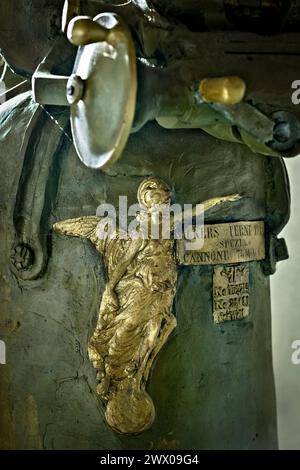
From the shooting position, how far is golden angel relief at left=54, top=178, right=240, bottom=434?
1.54 m

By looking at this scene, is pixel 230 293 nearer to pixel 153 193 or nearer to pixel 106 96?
pixel 153 193

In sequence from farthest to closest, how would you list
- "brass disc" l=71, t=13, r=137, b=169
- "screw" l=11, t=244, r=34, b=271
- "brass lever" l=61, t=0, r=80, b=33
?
"screw" l=11, t=244, r=34, b=271
"brass lever" l=61, t=0, r=80, b=33
"brass disc" l=71, t=13, r=137, b=169

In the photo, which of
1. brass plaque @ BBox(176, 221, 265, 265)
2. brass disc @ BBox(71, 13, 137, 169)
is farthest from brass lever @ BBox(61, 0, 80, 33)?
brass plaque @ BBox(176, 221, 265, 265)

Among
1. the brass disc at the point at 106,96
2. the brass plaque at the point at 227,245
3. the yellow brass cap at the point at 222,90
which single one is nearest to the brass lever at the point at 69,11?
the brass disc at the point at 106,96

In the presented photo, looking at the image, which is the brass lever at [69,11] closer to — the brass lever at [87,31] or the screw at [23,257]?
the brass lever at [87,31]

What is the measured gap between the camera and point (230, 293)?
160cm

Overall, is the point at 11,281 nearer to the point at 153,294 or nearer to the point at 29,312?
the point at 29,312

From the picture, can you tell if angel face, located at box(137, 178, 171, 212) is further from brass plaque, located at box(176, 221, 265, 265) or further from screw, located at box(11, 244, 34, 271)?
screw, located at box(11, 244, 34, 271)

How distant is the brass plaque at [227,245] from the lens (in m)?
1.56

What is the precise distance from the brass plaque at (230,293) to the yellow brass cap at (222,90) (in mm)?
363

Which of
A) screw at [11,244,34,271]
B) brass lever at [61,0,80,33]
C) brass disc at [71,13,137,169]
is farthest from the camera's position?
screw at [11,244,34,271]

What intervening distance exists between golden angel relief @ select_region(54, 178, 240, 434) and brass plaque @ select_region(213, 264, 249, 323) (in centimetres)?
8

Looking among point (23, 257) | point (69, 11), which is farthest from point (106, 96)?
point (23, 257)

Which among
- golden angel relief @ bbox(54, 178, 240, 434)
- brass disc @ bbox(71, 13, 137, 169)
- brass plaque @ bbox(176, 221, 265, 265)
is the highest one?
brass disc @ bbox(71, 13, 137, 169)
